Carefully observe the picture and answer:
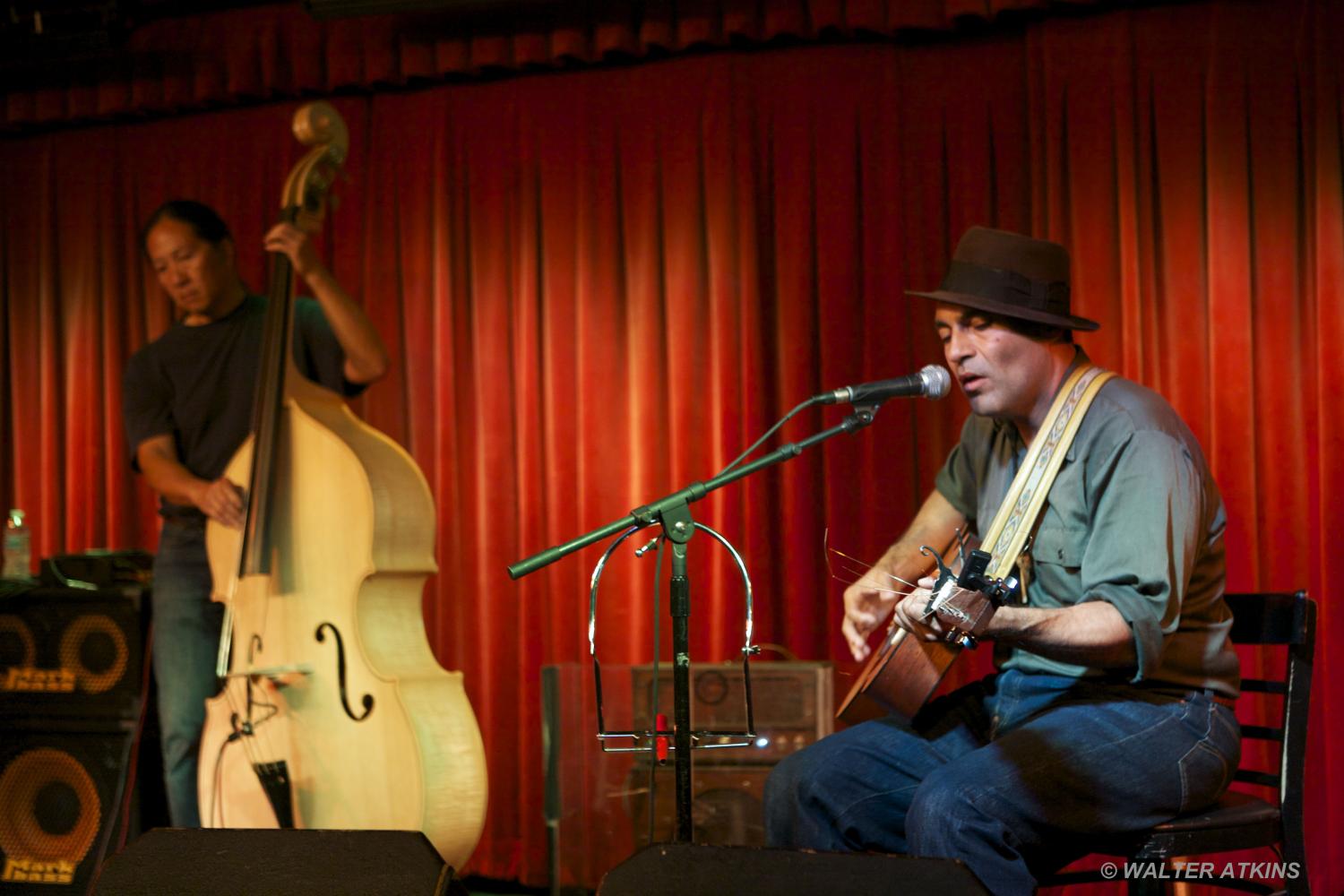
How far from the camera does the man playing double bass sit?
3.30 metres

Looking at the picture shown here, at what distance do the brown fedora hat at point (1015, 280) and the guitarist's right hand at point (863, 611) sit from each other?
574mm

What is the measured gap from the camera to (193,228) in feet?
11.3

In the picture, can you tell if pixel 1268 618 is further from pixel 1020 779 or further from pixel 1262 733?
pixel 1020 779

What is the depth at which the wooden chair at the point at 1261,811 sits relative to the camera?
2107 millimetres

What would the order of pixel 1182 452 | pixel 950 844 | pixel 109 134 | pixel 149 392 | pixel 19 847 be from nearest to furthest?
pixel 950 844
pixel 1182 452
pixel 19 847
pixel 149 392
pixel 109 134

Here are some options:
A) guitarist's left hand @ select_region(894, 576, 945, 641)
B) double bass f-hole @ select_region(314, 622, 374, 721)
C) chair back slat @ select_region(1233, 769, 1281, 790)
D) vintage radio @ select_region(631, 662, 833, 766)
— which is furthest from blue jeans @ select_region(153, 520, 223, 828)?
chair back slat @ select_region(1233, 769, 1281, 790)

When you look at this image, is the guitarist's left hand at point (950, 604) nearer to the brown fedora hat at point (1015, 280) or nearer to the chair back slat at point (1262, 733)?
the brown fedora hat at point (1015, 280)

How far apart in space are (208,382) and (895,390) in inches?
83.9

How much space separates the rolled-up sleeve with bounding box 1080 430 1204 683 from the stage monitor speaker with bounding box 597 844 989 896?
605 mm

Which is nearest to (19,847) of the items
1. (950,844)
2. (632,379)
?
(632,379)

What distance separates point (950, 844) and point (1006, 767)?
17 centimetres

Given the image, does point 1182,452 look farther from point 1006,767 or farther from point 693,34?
point 693,34

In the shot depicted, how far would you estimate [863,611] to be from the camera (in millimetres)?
2398

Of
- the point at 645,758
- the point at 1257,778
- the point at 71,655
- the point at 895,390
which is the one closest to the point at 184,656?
the point at 71,655
